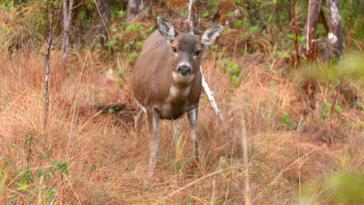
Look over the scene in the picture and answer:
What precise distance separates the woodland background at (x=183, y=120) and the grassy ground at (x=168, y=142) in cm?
1

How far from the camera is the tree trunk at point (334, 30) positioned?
25.5 ft

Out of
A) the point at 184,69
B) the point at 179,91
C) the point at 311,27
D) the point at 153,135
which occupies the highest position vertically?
the point at 184,69

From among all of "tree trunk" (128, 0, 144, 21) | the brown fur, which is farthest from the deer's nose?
"tree trunk" (128, 0, 144, 21)

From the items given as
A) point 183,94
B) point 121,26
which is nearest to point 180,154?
point 183,94

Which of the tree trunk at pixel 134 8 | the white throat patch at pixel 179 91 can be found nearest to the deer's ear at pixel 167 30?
the white throat patch at pixel 179 91

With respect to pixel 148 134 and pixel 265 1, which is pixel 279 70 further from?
pixel 148 134

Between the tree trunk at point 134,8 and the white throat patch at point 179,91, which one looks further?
the tree trunk at point 134,8

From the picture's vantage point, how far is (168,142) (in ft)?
21.0

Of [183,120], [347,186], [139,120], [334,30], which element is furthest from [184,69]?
[347,186]

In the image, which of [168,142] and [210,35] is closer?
[210,35]

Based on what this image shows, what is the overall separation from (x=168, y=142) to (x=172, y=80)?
0.77 meters

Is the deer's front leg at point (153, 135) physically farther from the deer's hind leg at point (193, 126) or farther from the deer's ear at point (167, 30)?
the deer's ear at point (167, 30)

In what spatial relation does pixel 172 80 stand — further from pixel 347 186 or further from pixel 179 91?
pixel 347 186

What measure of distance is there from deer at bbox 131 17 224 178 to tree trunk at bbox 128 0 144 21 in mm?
3689
